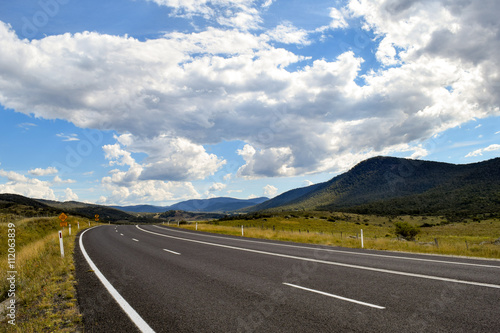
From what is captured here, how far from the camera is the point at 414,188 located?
130750mm

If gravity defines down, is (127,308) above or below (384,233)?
above

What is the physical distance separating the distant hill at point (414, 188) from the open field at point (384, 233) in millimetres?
16602

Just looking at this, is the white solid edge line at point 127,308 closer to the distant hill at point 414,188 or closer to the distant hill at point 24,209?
the distant hill at point 414,188

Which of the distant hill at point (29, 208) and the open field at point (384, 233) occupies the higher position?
the distant hill at point (29, 208)

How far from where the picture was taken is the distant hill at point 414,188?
3103 inches

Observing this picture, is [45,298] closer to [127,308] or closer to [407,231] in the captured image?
[127,308]

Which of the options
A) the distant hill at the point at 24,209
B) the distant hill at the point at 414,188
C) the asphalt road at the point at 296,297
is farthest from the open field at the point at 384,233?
the distant hill at the point at 24,209

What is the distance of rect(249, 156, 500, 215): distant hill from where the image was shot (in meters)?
78.8

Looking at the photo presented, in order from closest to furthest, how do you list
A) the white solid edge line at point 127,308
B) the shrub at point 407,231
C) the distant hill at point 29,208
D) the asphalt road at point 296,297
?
1. the asphalt road at point 296,297
2. the white solid edge line at point 127,308
3. the shrub at point 407,231
4. the distant hill at point 29,208

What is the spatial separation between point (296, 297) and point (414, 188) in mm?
144309

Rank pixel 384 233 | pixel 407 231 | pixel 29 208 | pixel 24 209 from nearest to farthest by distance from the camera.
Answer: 1. pixel 407 231
2. pixel 384 233
3. pixel 24 209
4. pixel 29 208

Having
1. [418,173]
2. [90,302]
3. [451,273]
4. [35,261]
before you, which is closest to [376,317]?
[451,273]

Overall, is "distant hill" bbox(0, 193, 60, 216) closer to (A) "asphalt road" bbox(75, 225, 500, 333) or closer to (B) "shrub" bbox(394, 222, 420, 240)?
(B) "shrub" bbox(394, 222, 420, 240)

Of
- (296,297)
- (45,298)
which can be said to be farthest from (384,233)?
(45,298)
